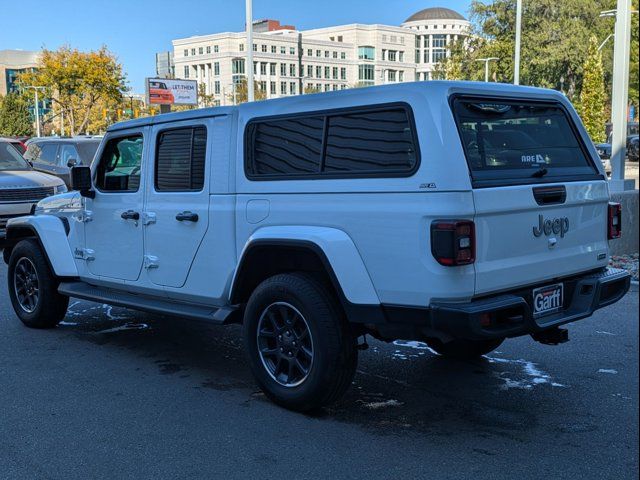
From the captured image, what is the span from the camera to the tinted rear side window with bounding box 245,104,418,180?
4094 mm

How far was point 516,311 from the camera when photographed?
408 cm

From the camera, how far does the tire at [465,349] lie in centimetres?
552

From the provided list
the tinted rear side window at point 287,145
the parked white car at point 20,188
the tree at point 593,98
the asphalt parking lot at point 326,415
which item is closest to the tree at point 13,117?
the tree at point 593,98

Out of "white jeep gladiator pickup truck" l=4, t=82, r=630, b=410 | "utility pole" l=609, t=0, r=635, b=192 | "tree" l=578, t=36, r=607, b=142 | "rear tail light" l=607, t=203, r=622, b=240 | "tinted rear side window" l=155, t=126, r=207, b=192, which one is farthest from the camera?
"tree" l=578, t=36, r=607, b=142

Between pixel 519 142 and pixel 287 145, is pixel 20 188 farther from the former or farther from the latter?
pixel 519 142

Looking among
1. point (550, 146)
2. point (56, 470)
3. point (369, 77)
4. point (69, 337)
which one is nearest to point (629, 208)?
point (550, 146)

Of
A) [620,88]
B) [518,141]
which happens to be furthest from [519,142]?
[620,88]

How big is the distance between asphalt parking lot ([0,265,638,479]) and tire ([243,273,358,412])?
195mm

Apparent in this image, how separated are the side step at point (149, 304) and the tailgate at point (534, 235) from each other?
1869 millimetres

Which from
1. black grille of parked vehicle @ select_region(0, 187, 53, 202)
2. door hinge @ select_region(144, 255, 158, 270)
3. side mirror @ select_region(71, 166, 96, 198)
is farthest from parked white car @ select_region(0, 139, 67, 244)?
door hinge @ select_region(144, 255, 158, 270)

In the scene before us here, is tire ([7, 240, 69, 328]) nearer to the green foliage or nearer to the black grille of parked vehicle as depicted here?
the black grille of parked vehicle

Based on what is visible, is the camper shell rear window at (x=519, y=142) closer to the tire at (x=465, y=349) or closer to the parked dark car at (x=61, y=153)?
the tire at (x=465, y=349)

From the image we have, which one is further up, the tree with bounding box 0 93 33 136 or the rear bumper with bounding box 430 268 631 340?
the tree with bounding box 0 93 33 136

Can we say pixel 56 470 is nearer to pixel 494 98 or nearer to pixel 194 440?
pixel 194 440
